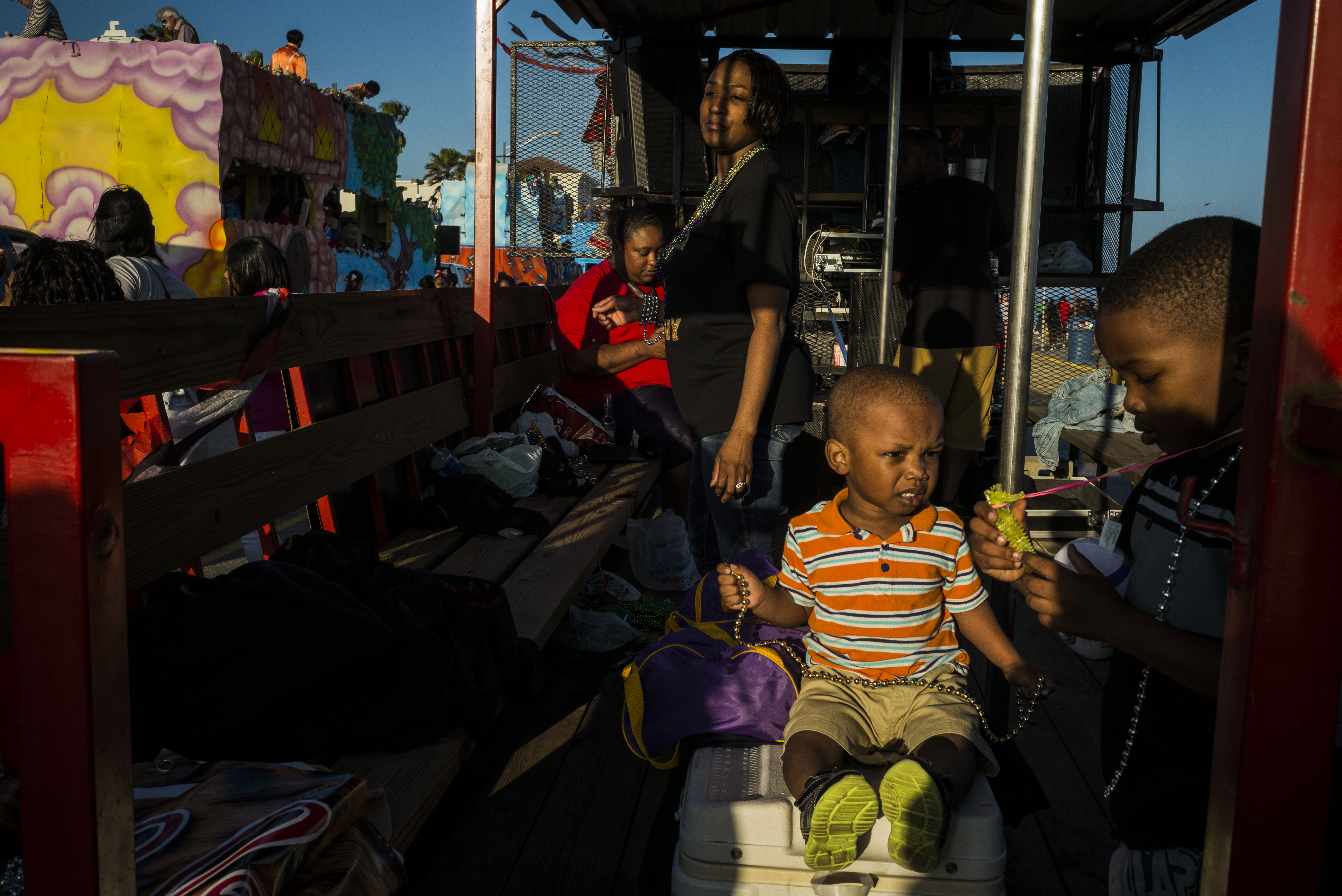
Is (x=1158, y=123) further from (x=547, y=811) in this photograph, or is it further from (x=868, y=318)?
(x=547, y=811)

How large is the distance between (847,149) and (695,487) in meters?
5.49

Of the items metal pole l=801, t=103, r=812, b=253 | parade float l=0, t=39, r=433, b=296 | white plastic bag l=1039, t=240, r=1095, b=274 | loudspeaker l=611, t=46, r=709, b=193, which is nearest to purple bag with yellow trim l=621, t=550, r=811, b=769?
metal pole l=801, t=103, r=812, b=253

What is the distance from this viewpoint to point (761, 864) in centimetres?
175

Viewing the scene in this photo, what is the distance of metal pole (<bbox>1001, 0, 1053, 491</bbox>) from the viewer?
2.11 meters

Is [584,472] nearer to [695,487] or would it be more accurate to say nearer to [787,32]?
[695,487]

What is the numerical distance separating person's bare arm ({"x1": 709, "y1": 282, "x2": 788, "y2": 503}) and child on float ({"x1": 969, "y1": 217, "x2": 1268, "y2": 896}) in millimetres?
1198

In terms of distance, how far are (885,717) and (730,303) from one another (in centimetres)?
129

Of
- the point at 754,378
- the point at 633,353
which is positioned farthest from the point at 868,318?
the point at 754,378

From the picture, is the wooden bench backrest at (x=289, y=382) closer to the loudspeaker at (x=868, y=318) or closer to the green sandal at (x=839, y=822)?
the green sandal at (x=839, y=822)

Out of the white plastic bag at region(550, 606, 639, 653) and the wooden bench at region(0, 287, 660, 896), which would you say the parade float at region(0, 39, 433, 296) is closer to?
the wooden bench at region(0, 287, 660, 896)

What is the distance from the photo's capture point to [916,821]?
1654 mm

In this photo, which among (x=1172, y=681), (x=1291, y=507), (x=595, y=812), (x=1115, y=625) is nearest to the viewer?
(x=1291, y=507)

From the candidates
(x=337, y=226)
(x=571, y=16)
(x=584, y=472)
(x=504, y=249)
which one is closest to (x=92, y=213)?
(x=337, y=226)

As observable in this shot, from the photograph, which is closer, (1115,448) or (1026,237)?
(1026,237)
